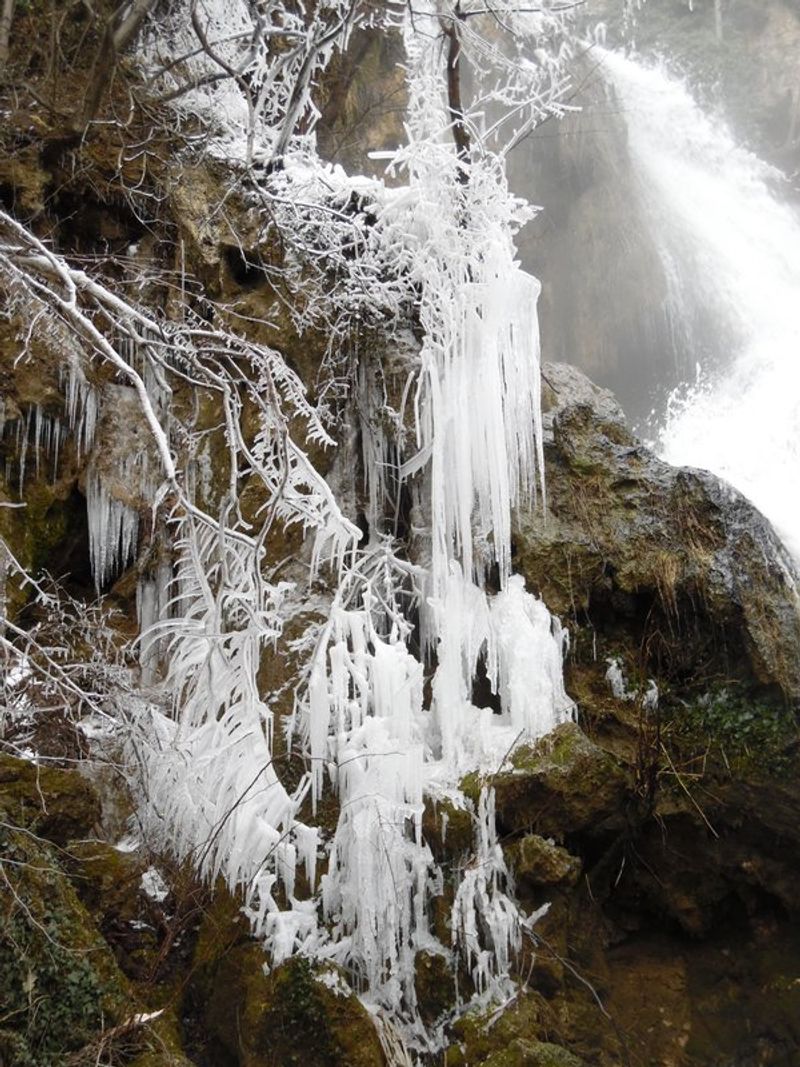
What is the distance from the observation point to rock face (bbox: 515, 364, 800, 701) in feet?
19.3

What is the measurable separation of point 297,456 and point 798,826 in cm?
415

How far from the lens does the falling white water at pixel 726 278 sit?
10.8 metres

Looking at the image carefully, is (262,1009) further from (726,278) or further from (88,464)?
(726,278)

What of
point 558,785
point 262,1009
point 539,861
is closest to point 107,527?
point 262,1009

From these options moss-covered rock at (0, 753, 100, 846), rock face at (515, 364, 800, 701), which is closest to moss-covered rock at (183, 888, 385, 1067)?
moss-covered rock at (0, 753, 100, 846)

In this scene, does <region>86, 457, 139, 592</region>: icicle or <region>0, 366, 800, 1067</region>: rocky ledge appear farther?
<region>86, 457, 139, 592</region>: icicle

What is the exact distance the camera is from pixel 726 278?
13.1m

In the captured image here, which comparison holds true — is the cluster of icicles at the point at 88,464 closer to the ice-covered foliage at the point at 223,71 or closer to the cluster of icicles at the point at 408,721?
the cluster of icicles at the point at 408,721

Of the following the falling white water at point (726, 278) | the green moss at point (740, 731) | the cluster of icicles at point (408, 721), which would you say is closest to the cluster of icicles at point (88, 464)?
the cluster of icicles at point (408, 721)

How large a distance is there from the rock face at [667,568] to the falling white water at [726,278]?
2822mm

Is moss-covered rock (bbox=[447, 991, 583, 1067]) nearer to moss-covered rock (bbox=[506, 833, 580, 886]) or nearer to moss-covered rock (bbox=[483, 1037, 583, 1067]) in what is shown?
moss-covered rock (bbox=[483, 1037, 583, 1067])

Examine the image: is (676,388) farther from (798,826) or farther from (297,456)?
(297,456)

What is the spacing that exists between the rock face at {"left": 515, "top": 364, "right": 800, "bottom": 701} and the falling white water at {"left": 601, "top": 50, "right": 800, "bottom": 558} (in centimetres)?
282

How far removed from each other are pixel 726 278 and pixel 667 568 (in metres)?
8.64
